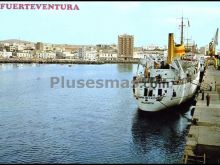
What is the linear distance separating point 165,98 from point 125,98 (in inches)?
711

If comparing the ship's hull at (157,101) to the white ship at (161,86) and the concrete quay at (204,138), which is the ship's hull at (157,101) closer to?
the white ship at (161,86)

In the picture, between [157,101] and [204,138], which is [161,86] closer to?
[157,101]

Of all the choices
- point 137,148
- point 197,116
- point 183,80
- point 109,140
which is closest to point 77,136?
point 109,140

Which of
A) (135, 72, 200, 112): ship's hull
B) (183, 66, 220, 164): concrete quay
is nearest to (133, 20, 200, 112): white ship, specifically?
(135, 72, 200, 112): ship's hull

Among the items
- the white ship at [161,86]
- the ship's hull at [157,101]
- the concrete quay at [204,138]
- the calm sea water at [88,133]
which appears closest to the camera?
the concrete quay at [204,138]

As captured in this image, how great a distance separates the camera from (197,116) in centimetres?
3084

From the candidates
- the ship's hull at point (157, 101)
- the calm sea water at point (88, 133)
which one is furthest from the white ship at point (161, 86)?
the calm sea water at point (88, 133)

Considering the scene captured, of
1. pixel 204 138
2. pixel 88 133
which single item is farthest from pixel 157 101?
pixel 204 138

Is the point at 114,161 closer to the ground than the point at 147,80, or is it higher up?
closer to the ground

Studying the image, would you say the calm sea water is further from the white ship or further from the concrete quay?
the concrete quay

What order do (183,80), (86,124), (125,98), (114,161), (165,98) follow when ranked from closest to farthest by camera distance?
1. (114,161)
2. (86,124)
3. (165,98)
4. (183,80)
5. (125,98)

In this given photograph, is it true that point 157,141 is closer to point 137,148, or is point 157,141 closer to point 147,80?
point 137,148

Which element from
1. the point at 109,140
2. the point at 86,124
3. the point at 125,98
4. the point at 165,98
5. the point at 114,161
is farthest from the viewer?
the point at 125,98

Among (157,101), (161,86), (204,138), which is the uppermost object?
(161,86)
